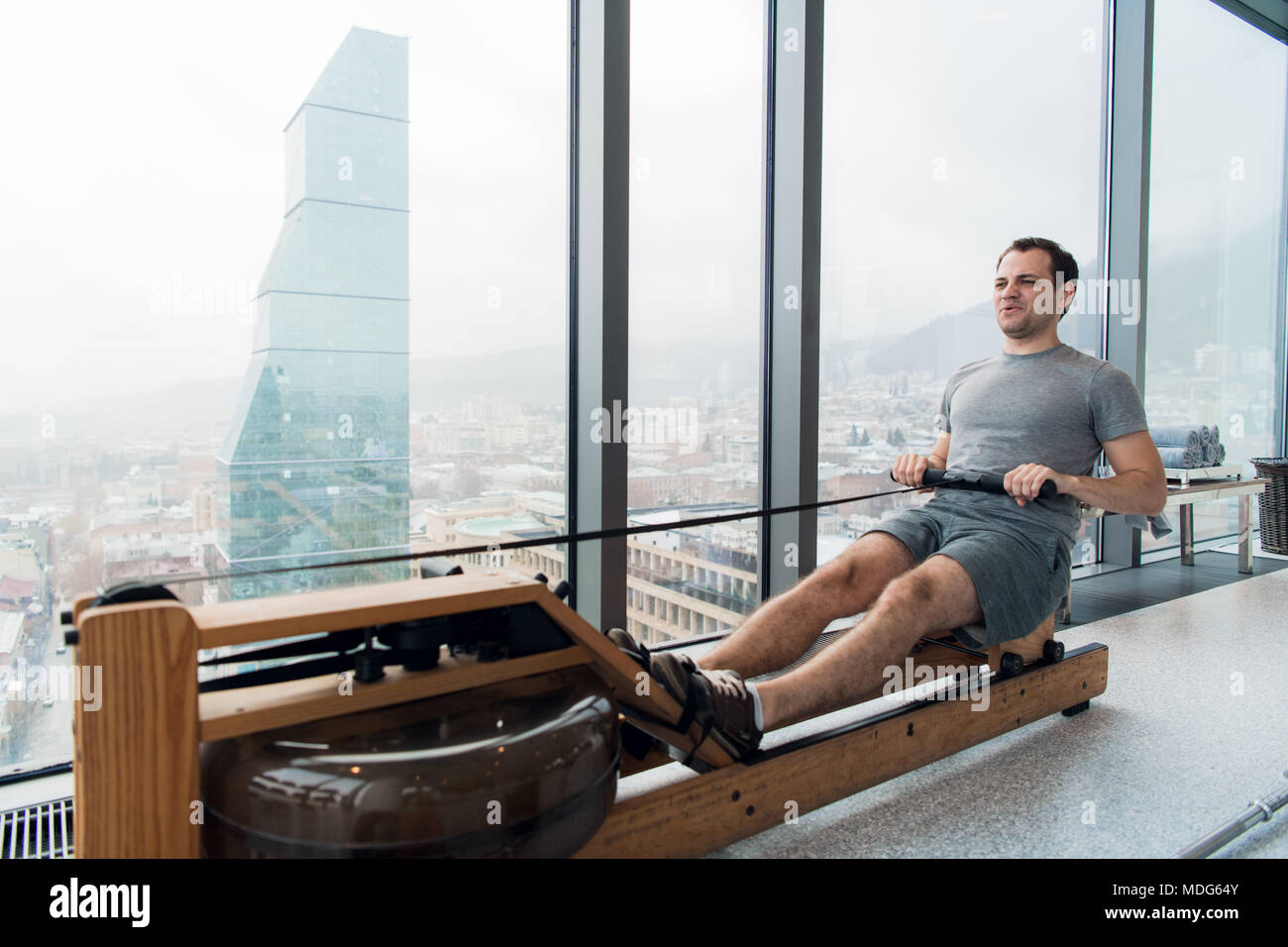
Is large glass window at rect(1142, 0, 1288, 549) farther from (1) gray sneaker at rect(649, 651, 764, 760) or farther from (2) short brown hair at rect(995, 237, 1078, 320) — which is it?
(1) gray sneaker at rect(649, 651, 764, 760)

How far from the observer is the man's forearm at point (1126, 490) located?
215 centimetres

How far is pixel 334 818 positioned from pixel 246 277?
5.16 ft

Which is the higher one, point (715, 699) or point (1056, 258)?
point (1056, 258)

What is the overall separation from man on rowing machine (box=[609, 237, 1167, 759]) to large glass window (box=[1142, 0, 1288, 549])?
116 inches

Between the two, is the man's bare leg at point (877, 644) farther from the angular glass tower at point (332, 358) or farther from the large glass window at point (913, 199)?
the large glass window at point (913, 199)

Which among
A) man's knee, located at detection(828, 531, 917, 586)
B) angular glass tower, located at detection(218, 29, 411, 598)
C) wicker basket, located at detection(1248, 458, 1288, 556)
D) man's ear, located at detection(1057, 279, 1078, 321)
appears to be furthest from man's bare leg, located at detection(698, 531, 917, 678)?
wicker basket, located at detection(1248, 458, 1288, 556)

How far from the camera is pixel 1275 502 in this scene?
4.77 metres

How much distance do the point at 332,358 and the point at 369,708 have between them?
130cm

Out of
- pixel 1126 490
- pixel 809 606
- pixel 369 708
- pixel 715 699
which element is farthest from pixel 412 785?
pixel 1126 490

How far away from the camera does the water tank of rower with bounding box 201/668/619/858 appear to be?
1.08 m

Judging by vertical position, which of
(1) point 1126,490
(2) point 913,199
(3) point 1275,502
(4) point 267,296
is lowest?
(3) point 1275,502

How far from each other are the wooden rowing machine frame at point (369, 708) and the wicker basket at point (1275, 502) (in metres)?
3.89

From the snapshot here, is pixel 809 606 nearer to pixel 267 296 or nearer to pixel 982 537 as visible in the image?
pixel 982 537

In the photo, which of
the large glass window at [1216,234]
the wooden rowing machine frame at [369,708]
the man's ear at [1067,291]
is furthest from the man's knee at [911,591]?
the large glass window at [1216,234]
